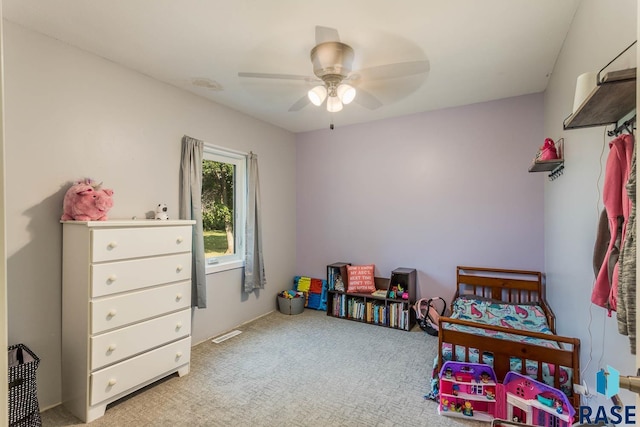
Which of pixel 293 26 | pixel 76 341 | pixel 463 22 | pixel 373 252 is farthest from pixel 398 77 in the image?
pixel 76 341

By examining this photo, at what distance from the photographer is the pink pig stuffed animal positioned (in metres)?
2.12

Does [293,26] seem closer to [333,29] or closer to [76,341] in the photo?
[333,29]

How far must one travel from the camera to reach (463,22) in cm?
201

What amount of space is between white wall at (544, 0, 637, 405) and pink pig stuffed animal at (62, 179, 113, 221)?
9.59 feet

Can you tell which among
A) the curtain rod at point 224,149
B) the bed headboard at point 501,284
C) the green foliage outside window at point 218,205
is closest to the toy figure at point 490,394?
the bed headboard at point 501,284

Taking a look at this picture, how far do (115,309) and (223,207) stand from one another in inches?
69.1

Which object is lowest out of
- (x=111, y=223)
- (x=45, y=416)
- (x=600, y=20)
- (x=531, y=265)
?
(x=45, y=416)

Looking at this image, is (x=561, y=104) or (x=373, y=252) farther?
(x=373, y=252)

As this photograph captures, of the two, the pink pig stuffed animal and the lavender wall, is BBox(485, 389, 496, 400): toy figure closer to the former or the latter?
the lavender wall

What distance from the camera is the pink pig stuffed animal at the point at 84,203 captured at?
6.97 ft

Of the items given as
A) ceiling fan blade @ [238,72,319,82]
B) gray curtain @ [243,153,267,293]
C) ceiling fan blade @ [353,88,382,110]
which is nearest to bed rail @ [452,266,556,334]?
ceiling fan blade @ [353,88,382,110]

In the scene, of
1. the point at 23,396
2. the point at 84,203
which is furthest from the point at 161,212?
the point at 23,396

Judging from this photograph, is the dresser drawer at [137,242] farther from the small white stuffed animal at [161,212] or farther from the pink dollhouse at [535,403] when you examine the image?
the pink dollhouse at [535,403]

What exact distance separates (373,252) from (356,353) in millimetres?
1427
